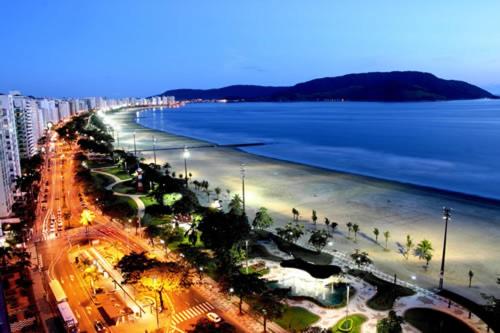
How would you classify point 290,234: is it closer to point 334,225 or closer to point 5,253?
point 334,225

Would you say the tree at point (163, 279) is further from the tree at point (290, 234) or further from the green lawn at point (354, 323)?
Answer: the tree at point (290, 234)

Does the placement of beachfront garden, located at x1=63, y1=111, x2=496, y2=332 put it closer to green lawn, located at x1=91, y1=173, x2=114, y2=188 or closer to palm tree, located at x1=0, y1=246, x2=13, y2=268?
palm tree, located at x1=0, y1=246, x2=13, y2=268

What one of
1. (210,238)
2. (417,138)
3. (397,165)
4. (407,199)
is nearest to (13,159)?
(210,238)

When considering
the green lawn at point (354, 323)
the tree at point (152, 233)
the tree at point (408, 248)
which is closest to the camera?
the green lawn at point (354, 323)

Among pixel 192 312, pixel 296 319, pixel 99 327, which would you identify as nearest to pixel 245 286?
pixel 296 319

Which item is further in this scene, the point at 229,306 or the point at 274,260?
the point at 274,260

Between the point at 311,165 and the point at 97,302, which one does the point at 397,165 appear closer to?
the point at 311,165

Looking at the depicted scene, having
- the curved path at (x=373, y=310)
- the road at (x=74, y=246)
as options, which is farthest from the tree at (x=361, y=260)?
the road at (x=74, y=246)

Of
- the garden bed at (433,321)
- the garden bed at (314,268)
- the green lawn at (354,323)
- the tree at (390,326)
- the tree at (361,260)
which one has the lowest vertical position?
the garden bed at (433,321)
